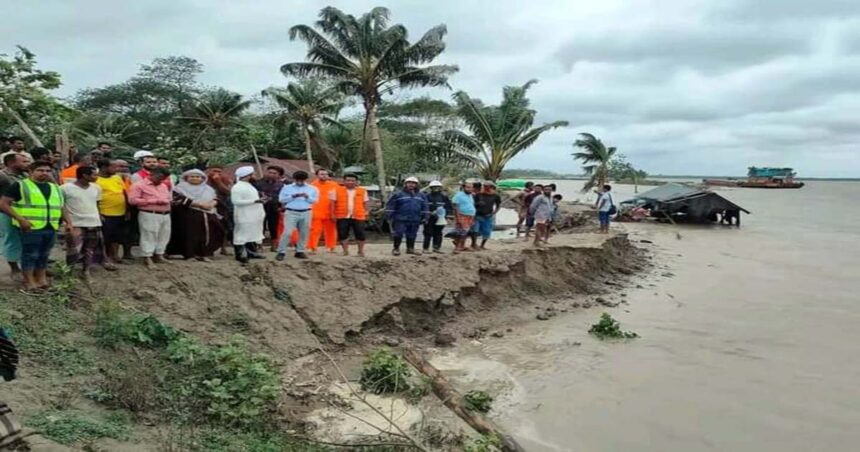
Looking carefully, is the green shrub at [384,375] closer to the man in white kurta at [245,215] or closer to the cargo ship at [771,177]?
the man in white kurta at [245,215]

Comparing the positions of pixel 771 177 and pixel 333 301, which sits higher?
pixel 771 177

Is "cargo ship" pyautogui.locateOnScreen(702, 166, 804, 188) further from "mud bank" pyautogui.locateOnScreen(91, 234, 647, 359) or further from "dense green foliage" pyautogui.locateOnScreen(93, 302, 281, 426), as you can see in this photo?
"dense green foliage" pyautogui.locateOnScreen(93, 302, 281, 426)

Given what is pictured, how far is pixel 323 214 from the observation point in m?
9.53

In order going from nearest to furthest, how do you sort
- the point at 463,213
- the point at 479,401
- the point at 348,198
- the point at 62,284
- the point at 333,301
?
the point at 62,284
the point at 479,401
the point at 333,301
the point at 348,198
the point at 463,213

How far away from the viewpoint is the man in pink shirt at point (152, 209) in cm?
700

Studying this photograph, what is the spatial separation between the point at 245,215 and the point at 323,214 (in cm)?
163

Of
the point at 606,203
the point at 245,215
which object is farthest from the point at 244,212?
the point at 606,203

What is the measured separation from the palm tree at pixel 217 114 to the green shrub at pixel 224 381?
78.9 ft

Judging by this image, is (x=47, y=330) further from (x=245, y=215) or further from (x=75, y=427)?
(x=245, y=215)

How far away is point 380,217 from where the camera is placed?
22891 millimetres

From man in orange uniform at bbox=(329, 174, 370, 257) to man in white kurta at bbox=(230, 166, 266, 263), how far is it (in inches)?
56.1

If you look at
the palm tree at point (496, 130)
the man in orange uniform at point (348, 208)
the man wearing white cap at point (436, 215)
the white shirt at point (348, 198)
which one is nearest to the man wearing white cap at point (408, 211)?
the man wearing white cap at point (436, 215)

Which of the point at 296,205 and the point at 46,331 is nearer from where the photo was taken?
the point at 46,331

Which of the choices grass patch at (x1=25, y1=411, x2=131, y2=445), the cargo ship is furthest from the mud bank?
the cargo ship
